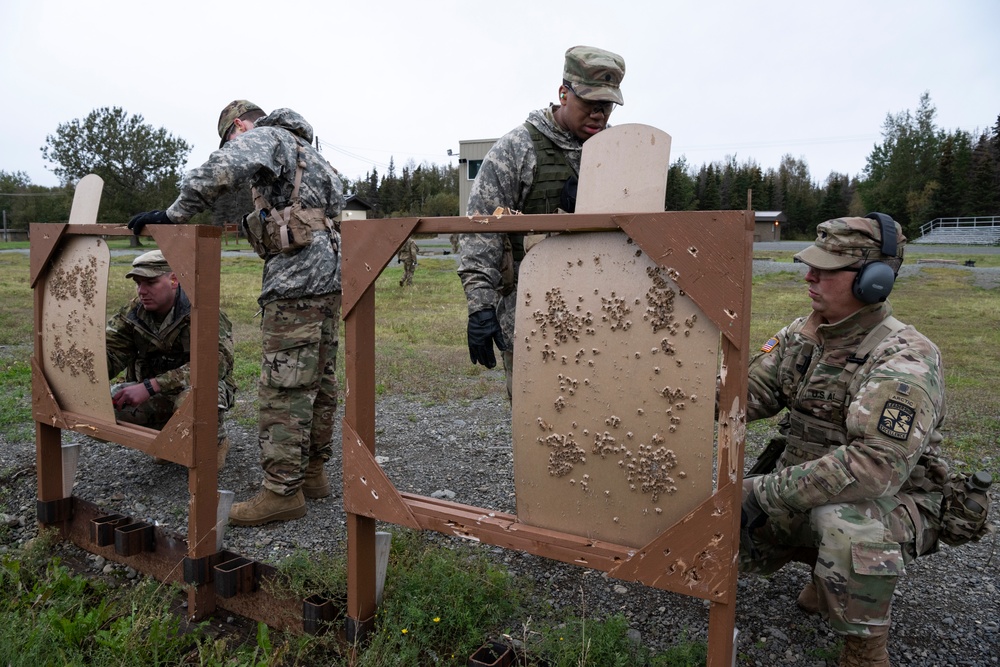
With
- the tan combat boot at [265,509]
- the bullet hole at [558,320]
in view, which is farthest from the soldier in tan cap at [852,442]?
the tan combat boot at [265,509]

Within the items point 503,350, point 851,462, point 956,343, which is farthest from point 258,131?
point 956,343

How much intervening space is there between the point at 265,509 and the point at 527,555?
4.57ft

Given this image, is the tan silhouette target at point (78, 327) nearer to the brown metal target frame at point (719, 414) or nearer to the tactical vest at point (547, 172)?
the brown metal target frame at point (719, 414)

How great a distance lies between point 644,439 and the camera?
2193 mm

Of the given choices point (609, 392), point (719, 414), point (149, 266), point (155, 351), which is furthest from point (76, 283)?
point (719, 414)

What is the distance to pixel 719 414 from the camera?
2.09 meters

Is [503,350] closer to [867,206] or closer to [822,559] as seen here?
[822,559]

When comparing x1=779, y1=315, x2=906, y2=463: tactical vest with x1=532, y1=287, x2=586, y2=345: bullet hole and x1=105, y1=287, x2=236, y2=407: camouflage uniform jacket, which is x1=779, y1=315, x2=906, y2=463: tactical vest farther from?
x1=105, y1=287, x2=236, y2=407: camouflage uniform jacket

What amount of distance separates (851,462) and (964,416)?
4568 millimetres

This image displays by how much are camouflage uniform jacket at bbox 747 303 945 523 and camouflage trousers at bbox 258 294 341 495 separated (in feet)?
7.26

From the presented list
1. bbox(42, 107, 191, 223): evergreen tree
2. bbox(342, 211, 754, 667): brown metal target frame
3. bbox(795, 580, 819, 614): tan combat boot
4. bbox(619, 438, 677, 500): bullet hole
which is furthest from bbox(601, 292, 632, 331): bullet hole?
bbox(42, 107, 191, 223): evergreen tree

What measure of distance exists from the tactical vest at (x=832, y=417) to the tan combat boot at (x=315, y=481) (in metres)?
2.59

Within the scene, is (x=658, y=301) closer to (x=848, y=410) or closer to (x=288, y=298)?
(x=848, y=410)

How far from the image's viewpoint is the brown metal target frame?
200 cm
